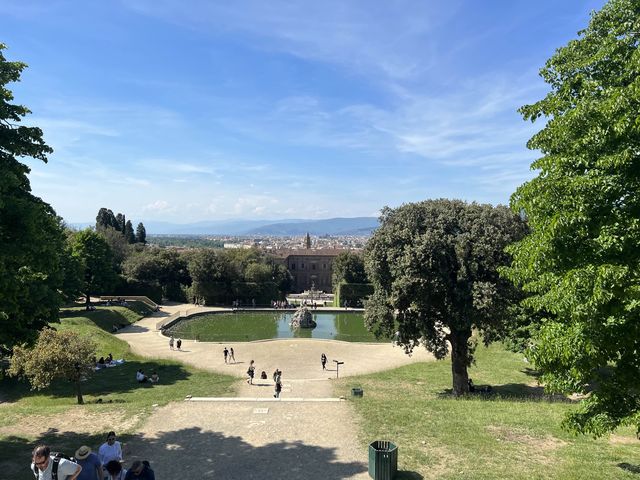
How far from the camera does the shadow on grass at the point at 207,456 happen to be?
11.8 metres

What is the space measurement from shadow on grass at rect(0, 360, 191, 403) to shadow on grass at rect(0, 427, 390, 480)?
919cm

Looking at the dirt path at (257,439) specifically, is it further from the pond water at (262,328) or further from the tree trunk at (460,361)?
the pond water at (262,328)

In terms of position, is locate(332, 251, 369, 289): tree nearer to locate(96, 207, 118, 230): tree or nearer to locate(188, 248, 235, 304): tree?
locate(188, 248, 235, 304): tree

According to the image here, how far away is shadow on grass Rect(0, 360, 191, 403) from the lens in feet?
80.2

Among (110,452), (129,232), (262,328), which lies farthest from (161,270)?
(110,452)

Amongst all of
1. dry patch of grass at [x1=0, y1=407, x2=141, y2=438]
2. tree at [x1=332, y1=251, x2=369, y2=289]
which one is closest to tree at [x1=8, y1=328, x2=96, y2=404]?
dry patch of grass at [x1=0, y1=407, x2=141, y2=438]

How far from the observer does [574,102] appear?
973 centimetres

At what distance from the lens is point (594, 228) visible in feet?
26.9

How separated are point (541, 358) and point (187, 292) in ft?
226

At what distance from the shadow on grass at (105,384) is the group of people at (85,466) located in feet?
45.5

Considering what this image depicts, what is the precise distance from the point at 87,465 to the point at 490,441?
10744mm

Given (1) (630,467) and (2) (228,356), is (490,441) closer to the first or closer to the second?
(1) (630,467)

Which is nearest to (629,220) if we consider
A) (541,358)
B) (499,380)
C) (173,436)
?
(541,358)

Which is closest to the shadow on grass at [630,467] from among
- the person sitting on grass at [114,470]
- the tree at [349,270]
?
the person sitting on grass at [114,470]
